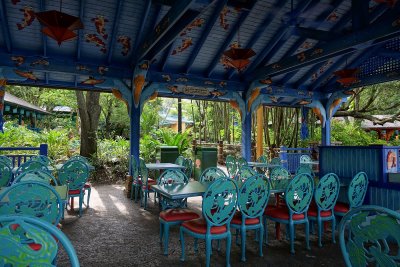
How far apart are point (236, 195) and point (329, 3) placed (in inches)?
211

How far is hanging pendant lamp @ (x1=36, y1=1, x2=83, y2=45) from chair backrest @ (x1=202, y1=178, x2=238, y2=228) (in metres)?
3.05

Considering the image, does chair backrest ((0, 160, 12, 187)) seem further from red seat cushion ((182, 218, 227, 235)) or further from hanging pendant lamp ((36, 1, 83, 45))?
red seat cushion ((182, 218, 227, 235))

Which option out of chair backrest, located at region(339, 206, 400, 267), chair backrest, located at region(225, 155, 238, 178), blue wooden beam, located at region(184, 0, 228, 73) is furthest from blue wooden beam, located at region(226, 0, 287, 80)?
chair backrest, located at region(339, 206, 400, 267)

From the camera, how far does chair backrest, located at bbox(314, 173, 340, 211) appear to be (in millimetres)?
3691

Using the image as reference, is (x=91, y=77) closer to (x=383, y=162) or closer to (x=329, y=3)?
(x=329, y=3)

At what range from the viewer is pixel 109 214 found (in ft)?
17.7

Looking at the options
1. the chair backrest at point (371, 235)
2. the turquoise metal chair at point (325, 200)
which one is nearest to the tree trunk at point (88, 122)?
the turquoise metal chair at point (325, 200)

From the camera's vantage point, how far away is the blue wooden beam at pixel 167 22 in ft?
13.4

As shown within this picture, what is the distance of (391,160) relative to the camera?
13.5 feet

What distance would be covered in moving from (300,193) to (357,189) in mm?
878

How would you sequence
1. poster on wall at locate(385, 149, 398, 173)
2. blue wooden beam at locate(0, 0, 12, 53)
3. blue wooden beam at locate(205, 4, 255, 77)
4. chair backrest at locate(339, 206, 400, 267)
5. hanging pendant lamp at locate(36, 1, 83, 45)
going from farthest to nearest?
1. blue wooden beam at locate(205, 4, 255, 77)
2. blue wooden beam at locate(0, 0, 12, 53)
3. poster on wall at locate(385, 149, 398, 173)
4. hanging pendant lamp at locate(36, 1, 83, 45)
5. chair backrest at locate(339, 206, 400, 267)

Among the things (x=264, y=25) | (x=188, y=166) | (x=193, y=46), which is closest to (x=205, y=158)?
(x=188, y=166)

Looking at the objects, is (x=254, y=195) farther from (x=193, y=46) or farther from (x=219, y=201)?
(x=193, y=46)

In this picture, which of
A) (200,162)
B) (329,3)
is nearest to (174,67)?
(200,162)
